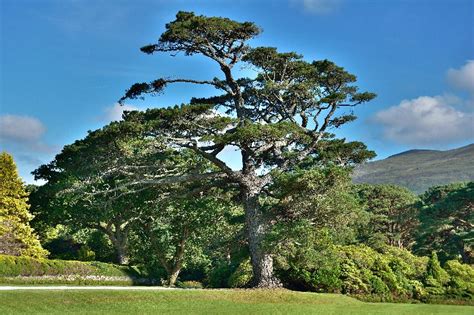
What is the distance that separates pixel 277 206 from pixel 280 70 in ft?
20.7

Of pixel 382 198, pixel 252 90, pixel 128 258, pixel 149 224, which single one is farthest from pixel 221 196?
pixel 382 198

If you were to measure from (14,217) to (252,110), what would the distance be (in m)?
18.8

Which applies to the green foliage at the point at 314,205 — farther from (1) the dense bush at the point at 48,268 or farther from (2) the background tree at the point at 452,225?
(2) the background tree at the point at 452,225

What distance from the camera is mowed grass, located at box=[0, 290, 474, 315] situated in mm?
16156

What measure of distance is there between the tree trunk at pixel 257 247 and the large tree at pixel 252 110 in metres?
0.04

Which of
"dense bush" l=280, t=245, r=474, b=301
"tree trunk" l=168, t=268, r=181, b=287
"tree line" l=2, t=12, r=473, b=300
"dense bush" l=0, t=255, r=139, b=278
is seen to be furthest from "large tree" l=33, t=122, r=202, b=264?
"dense bush" l=280, t=245, r=474, b=301

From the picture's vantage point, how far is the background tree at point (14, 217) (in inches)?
1284

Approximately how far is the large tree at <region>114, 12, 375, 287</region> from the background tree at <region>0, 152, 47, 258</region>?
1476 centimetres

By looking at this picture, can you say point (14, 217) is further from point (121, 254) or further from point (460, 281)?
point (460, 281)

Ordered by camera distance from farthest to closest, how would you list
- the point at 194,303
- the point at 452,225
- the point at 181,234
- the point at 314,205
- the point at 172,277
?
the point at 452,225 < the point at 172,277 < the point at 181,234 < the point at 314,205 < the point at 194,303

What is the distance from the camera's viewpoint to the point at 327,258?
2258cm

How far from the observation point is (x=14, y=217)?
3456cm

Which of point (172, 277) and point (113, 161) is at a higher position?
point (113, 161)

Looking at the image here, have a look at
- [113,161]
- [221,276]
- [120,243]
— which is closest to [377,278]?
[221,276]
